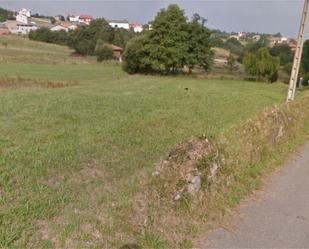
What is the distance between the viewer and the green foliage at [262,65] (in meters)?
35.6

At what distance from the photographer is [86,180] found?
486 centimetres

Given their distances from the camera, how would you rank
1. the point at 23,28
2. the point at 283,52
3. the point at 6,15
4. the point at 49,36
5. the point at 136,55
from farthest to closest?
the point at 6,15
the point at 23,28
the point at 49,36
the point at 283,52
the point at 136,55

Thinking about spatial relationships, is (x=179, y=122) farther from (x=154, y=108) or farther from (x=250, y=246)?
(x=250, y=246)

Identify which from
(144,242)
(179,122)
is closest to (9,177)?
(144,242)

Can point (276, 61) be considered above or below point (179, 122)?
above

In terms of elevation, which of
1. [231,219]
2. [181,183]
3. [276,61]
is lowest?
[231,219]

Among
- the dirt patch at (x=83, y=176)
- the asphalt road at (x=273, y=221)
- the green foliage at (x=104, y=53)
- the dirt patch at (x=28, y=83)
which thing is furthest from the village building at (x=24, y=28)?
the asphalt road at (x=273, y=221)

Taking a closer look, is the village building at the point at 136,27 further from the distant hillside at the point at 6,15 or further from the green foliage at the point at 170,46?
the green foliage at the point at 170,46

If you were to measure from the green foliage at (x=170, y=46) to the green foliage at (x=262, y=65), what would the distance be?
4644mm

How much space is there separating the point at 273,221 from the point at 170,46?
32.8 m

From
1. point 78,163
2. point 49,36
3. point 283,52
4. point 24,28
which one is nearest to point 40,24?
point 24,28

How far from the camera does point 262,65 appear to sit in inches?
1395

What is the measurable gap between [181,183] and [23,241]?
1.96 m

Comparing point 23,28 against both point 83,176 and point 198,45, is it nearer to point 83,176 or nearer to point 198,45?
point 198,45
